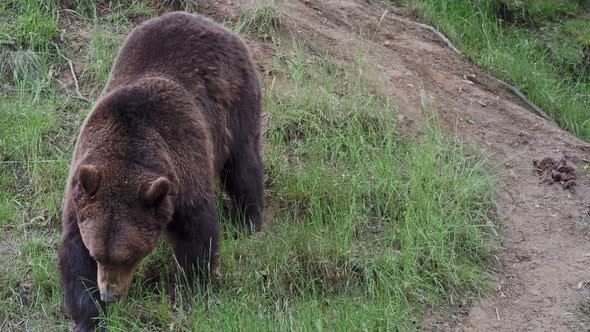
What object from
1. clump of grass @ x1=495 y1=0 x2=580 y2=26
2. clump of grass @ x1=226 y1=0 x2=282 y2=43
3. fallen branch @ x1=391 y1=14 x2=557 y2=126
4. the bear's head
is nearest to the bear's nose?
the bear's head

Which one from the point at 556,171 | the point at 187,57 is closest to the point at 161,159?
the point at 187,57

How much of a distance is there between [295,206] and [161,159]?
1.54m

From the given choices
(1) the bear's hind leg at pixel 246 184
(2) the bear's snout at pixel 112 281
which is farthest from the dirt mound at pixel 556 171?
(2) the bear's snout at pixel 112 281

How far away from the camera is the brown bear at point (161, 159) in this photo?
14.6 ft

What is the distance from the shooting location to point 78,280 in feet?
15.6

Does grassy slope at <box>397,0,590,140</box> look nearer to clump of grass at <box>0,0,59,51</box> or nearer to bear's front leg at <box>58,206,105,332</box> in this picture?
clump of grass at <box>0,0,59,51</box>

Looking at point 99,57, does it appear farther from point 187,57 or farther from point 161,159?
point 161,159

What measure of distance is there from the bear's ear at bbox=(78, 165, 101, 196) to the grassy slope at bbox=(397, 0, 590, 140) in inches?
211

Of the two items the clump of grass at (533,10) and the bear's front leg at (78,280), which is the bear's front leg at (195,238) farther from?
the clump of grass at (533,10)

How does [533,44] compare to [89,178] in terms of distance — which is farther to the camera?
[533,44]

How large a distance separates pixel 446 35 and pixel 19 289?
5.46m

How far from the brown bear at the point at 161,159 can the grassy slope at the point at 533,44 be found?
12.5 ft

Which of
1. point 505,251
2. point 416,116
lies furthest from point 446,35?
point 505,251

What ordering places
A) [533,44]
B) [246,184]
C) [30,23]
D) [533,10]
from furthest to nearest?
[533,10] < [533,44] < [30,23] < [246,184]
